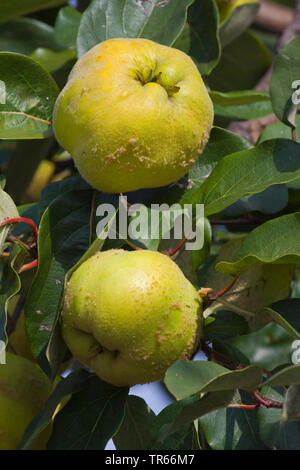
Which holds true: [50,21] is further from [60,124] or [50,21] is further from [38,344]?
[38,344]

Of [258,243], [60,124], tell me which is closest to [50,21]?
[60,124]

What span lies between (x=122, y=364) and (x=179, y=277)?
0.15 metres

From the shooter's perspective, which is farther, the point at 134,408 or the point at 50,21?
the point at 50,21

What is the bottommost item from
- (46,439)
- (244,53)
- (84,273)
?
(46,439)

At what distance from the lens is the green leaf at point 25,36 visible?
1.97 m

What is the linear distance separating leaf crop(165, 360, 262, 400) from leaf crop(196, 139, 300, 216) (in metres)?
0.27

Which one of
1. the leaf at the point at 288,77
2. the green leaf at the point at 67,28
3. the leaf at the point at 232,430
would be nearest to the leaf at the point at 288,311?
the leaf at the point at 232,430

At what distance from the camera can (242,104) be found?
163 cm

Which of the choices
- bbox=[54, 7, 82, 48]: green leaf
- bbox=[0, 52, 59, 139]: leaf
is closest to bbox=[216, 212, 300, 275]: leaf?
bbox=[0, 52, 59, 139]: leaf

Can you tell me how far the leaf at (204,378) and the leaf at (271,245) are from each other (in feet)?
0.59

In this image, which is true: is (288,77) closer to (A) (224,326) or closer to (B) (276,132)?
(B) (276,132)

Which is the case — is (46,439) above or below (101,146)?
below

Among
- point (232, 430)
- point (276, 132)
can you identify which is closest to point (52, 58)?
point (276, 132)

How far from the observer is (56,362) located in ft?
3.70
